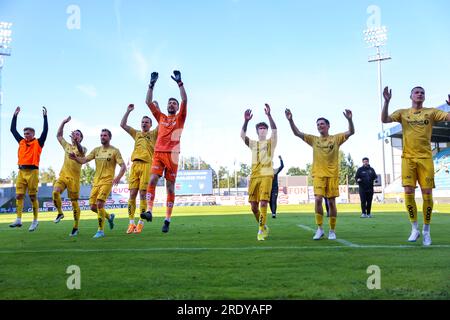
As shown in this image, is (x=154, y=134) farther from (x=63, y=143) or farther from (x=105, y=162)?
(x=63, y=143)

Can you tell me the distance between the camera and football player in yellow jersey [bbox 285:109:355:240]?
693 centimetres

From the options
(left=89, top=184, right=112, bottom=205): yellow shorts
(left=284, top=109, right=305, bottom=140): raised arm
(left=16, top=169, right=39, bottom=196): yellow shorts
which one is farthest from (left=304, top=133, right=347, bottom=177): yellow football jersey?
(left=16, top=169, right=39, bottom=196): yellow shorts

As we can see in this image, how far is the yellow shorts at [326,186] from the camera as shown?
6.90m

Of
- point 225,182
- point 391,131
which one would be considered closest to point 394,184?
point 391,131

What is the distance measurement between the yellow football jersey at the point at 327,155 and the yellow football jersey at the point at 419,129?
3.31 feet

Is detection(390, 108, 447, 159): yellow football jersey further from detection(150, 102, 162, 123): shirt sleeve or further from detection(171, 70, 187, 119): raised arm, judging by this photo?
detection(150, 102, 162, 123): shirt sleeve

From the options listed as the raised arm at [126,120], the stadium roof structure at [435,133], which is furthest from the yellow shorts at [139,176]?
the stadium roof structure at [435,133]

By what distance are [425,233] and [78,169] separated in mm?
7378

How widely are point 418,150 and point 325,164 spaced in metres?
1.47

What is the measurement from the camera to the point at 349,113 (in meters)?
6.90

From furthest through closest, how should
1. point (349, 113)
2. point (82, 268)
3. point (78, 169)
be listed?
point (78, 169)
point (349, 113)
point (82, 268)

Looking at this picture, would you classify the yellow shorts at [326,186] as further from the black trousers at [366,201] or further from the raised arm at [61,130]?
the black trousers at [366,201]

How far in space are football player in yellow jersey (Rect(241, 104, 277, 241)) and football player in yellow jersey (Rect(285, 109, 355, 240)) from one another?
1.62 ft
